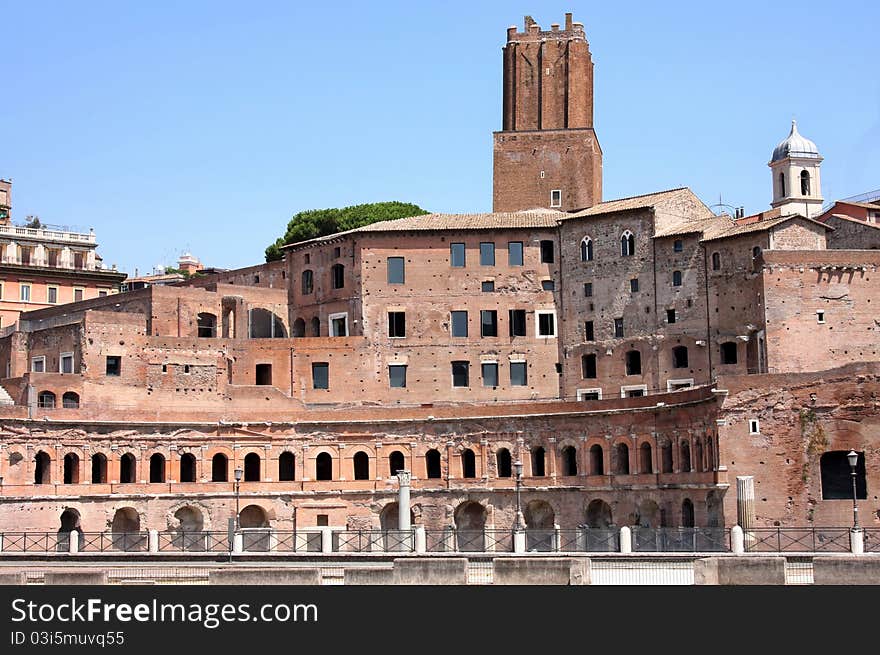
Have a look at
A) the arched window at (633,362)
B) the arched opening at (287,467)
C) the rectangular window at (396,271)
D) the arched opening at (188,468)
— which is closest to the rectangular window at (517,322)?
the arched window at (633,362)

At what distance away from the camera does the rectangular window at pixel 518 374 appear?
7362 centimetres

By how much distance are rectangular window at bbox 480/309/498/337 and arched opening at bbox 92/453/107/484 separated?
19.9 metres

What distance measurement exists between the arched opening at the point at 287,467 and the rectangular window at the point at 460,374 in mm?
9112

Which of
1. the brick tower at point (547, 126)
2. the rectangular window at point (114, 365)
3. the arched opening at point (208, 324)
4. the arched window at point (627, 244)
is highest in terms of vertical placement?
the brick tower at point (547, 126)

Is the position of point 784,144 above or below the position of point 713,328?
above

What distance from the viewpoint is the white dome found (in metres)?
81.6

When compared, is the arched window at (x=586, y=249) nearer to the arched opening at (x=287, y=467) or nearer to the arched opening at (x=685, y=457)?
the arched opening at (x=685, y=457)

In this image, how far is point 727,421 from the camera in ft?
192

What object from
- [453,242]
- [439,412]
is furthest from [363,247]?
[439,412]

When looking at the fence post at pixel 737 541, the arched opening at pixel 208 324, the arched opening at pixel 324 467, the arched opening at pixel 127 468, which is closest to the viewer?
the fence post at pixel 737 541

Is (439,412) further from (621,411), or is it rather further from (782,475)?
(782,475)

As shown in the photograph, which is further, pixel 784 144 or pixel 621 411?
pixel 784 144

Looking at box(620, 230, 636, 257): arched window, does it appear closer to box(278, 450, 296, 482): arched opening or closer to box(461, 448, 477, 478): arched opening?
box(461, 448, 477, 478): arched opening
